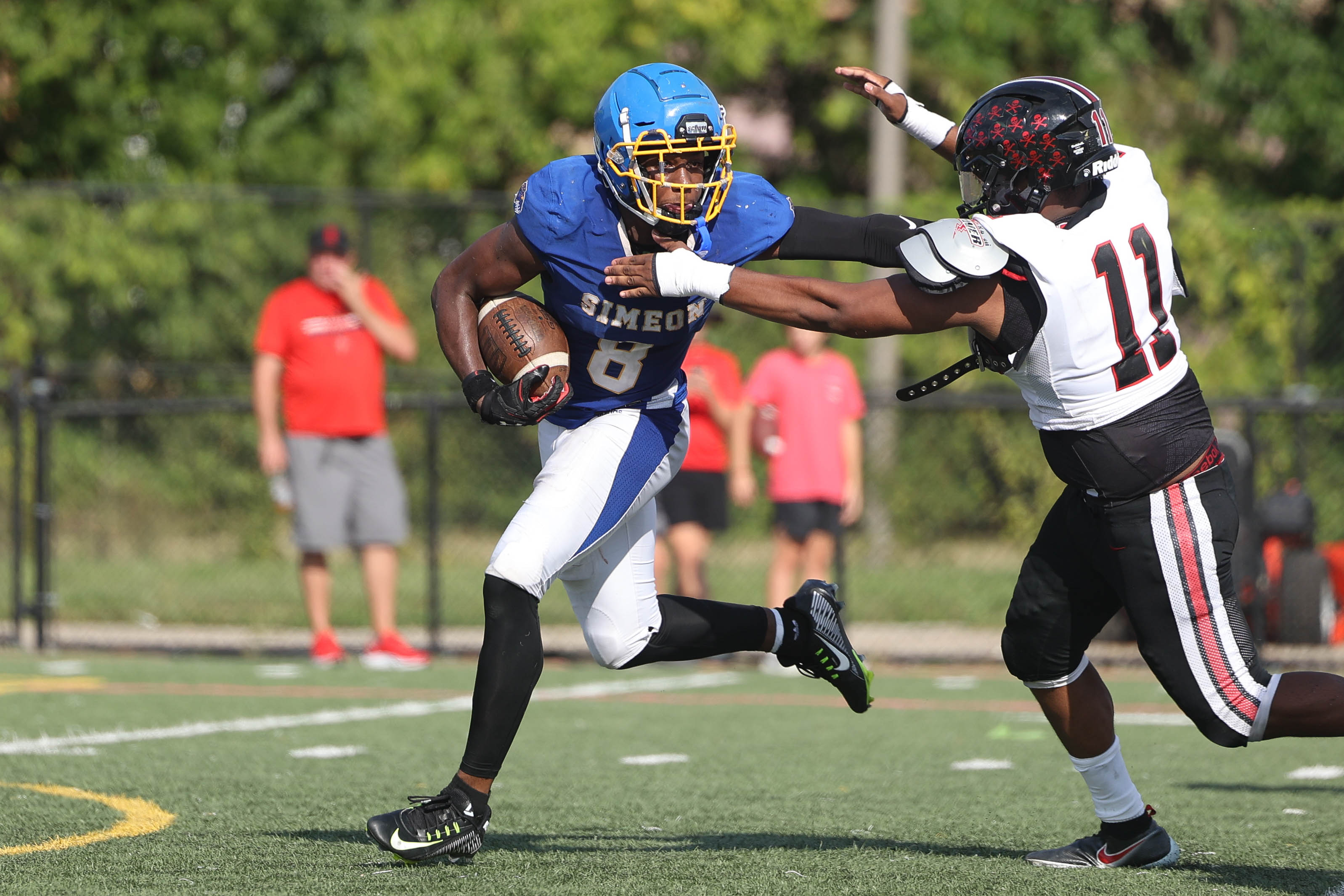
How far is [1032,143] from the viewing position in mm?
3672

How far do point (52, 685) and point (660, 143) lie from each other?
525 cm

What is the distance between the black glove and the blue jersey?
0.25 m

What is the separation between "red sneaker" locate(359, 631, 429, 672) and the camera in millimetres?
8648

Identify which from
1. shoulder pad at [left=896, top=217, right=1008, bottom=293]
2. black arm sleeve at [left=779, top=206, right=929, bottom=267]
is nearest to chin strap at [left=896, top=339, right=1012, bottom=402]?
shoulder pad at [left=896, top=217, right=1008, bottom=293]

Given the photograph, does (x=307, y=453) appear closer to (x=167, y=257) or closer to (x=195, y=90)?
(x=167, y=257)

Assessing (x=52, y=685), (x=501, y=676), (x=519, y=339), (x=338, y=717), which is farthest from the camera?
(x=52, y=685)

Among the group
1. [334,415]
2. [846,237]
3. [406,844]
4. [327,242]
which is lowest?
[406,844]

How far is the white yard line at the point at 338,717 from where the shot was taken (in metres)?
5.94

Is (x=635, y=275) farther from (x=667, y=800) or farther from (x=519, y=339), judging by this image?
(x=667, y=800)

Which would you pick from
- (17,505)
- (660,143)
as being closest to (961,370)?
(660,143)

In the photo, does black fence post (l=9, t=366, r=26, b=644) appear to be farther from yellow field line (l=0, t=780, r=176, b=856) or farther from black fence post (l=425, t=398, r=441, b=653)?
yellow field line (l=0, t=780, r=176, b=856)

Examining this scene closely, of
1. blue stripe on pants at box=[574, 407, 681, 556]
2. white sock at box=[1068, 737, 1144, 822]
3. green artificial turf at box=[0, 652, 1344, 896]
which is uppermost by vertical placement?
blue stripe on pants at box=[574, 407, 681, 556]

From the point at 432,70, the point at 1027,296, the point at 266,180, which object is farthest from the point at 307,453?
the point at 432,70

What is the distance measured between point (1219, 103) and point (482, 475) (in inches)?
342
